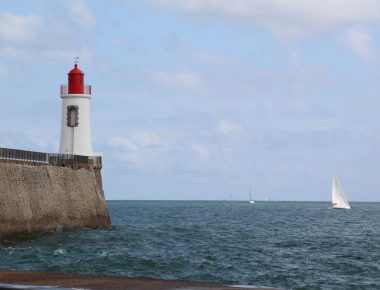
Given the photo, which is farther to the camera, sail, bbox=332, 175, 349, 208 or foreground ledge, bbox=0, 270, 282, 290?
sail, bbox=332, 175, 349, 208

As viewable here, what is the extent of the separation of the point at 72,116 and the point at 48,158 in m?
6.56

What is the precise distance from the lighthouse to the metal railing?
4.29 feet

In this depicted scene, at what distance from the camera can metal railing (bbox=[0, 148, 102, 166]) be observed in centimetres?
3359

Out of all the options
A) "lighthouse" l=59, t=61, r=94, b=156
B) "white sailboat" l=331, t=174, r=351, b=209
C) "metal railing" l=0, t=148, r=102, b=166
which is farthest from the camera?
"white sailboat" l=331, t=174, r=351, b=209

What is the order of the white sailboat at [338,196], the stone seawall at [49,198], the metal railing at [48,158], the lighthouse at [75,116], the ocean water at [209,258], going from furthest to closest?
1. the white sailboat at [338,196]
2. the lighthouse at [75,116]
3. the metal railing at [48,158]
4. the stone seawall at [49,198]
5. the ocean water at [209,258]

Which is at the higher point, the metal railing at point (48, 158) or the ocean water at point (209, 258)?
the metal railing at point (48, 158)

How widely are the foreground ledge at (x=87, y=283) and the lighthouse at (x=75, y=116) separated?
111 feet

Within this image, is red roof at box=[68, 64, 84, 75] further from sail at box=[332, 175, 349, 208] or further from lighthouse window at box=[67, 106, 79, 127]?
sail at box=[332, 175, 349, 208]

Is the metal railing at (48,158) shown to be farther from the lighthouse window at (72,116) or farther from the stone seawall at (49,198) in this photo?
the lighthouse window at (72,116)

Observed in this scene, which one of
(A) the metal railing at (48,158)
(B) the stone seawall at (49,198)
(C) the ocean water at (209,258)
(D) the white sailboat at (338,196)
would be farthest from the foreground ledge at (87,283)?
(D) the white sailboat at (338,196)

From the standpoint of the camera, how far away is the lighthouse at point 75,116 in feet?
151

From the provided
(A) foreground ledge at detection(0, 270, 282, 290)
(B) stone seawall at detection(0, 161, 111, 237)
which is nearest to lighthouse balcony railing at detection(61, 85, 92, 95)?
(B) stone seawall at detection(0, 161, 111, 237)

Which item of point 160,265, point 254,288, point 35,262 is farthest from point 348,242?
point 254,288

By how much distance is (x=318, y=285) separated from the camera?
21.1 meters
